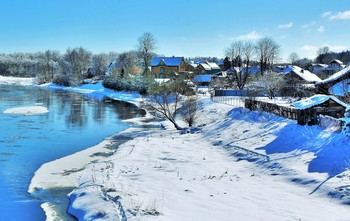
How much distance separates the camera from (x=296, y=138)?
858 inches

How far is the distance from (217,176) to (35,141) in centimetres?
1717

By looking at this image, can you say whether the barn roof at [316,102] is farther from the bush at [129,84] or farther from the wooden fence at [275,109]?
the bush at [129,84]

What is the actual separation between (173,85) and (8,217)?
86.9 feet

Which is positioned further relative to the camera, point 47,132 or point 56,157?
point 47,132

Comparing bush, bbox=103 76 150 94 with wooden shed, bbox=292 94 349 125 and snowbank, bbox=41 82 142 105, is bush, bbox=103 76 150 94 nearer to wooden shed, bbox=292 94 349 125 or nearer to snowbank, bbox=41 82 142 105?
snowbank, bbox=41 82 142 105

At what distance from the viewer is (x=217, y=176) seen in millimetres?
18328

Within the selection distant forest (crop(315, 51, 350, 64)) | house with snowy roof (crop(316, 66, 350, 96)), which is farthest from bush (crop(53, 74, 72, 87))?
distant forest (crop(315, 51, 350, 64))

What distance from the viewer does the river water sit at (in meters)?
16.4

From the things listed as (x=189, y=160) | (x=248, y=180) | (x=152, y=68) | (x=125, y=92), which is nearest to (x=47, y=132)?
(x=189, y=160)

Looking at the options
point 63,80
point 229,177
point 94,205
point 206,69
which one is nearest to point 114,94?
point 63,80

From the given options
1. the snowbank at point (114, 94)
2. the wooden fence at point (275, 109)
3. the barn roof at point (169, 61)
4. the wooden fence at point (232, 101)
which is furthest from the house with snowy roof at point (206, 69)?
the wooden fence at point (275, 109)

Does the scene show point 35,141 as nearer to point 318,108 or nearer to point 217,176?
point 217,176

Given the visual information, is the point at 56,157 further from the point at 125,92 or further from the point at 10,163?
the point at 125,92

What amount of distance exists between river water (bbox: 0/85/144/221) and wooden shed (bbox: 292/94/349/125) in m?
15.8
